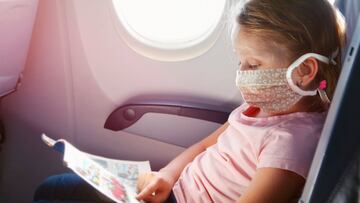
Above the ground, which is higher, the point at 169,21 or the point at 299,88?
the point at 169,21

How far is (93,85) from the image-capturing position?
1795 millimetres

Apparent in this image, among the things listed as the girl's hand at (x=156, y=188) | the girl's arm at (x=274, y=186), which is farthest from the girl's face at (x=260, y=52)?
the girl's hand at (x=156, y=188)

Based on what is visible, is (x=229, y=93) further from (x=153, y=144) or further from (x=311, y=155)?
(x=311, y=155)

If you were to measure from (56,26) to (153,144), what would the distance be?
21.3 inches

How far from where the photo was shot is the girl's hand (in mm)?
1387

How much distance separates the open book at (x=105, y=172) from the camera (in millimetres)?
1273

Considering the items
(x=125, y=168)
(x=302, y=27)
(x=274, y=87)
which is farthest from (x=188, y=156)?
(x=302, y=27)

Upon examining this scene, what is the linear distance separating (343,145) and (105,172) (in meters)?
0.81

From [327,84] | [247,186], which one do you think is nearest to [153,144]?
[247,186]

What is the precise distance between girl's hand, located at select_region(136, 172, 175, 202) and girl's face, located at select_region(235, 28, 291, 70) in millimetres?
437

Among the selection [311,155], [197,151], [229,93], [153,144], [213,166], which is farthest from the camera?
[153,144]

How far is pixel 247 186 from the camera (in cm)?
119

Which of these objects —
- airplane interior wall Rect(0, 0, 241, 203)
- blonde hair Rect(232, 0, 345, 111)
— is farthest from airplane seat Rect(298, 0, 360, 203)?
airplane interior wall Rect(0, 0, 241, 203)

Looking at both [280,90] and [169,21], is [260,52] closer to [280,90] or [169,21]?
[280,90]
